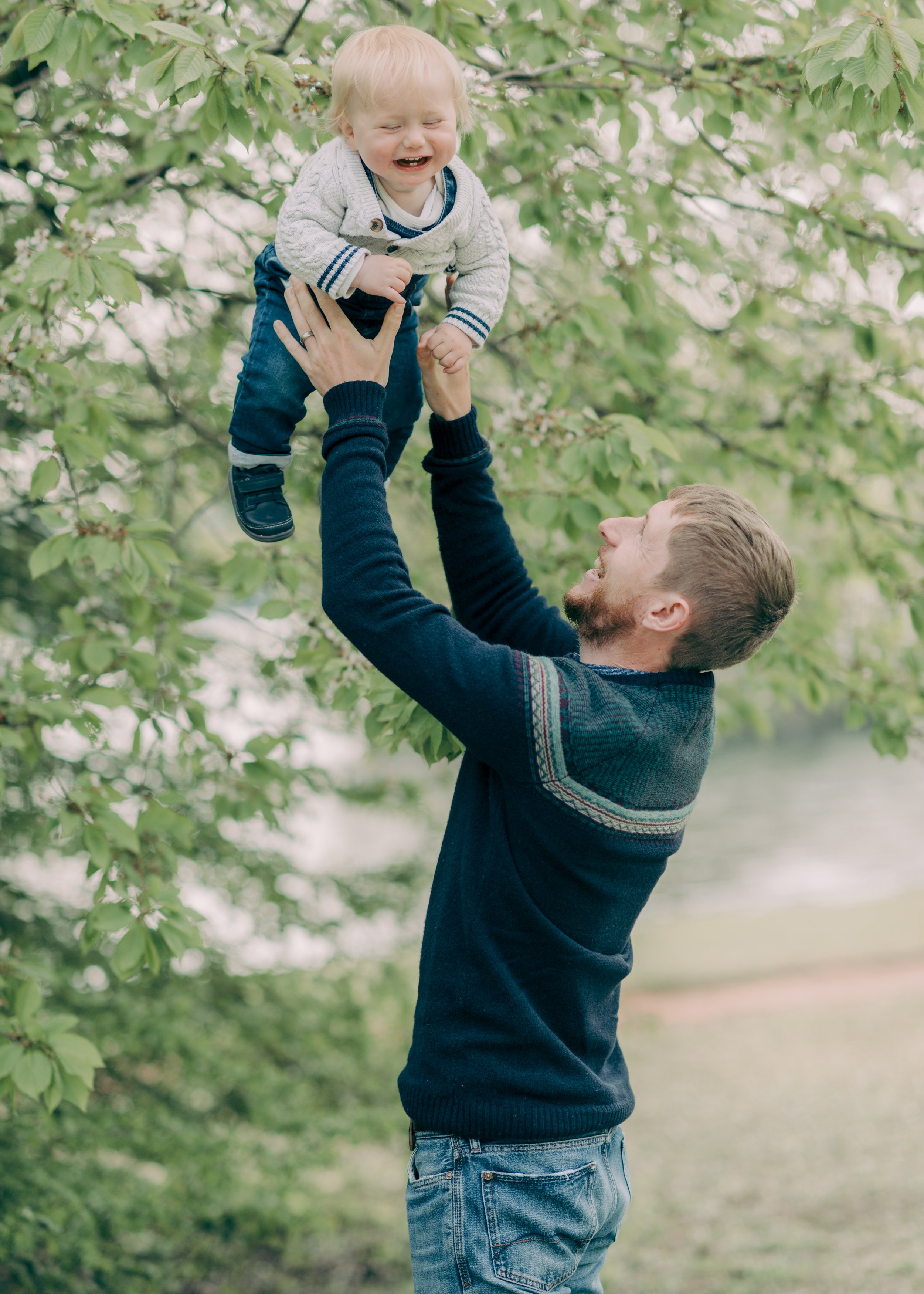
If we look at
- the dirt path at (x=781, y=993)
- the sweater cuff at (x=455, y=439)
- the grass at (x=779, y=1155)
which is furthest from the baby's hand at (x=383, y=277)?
the dirt path at (x=781, y=993)

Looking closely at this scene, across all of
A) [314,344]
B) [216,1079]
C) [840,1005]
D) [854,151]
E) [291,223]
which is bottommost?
[840,1005]

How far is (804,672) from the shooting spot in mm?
3598

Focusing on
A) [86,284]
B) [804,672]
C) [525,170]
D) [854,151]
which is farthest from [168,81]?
[854,151]

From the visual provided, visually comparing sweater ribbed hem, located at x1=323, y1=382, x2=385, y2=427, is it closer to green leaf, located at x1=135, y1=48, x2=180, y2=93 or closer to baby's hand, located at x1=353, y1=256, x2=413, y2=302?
baby's hand, located at x1=353, y1=256, x2=413, y2=302

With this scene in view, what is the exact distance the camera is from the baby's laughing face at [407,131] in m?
1.85

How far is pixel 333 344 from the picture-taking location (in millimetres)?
1923

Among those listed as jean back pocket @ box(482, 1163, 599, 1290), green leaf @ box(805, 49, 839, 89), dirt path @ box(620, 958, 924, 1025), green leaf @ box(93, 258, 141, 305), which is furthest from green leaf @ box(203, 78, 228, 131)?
dirt path @ box(620, 958, 924, 1025)

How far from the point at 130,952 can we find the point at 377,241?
162 cm

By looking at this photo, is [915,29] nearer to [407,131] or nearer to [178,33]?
[407,131]

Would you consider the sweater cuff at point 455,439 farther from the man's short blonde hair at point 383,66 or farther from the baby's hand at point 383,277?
the man's short blonde hair at point 383,66

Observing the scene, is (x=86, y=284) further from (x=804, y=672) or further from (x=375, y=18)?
(x=804, y=672)

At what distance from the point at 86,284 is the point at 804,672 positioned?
2413 millimetres

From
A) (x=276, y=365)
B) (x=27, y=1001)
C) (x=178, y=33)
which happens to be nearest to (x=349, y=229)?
(x=276, y=365)

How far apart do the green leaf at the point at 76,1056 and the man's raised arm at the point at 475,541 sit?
125 cm
